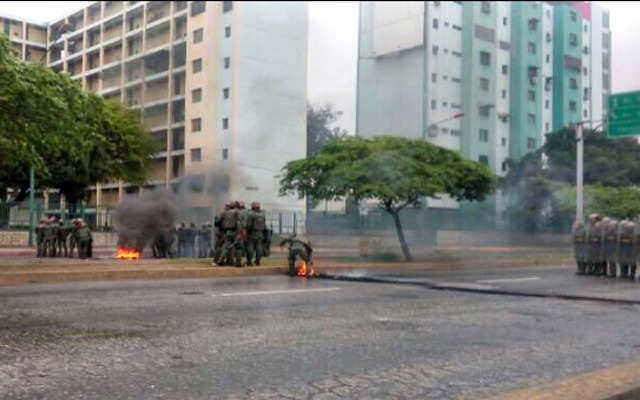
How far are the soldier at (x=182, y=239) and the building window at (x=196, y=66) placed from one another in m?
8.16

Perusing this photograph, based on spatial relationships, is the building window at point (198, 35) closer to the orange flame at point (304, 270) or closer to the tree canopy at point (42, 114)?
the tree canopy at point (42, 114)

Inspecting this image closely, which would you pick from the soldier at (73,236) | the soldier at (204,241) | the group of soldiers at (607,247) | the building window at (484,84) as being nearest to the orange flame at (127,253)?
the soldier at (73,236)

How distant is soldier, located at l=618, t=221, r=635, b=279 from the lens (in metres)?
17.2

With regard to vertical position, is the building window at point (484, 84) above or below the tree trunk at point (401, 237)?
above

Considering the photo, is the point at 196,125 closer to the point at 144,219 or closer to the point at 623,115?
the point at 144,219

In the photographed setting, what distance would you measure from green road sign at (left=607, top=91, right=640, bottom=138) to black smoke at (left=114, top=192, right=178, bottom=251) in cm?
1033

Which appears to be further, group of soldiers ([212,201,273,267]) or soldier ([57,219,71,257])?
soldier ([57,219,71,257])

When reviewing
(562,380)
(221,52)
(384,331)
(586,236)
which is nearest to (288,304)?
(384,331)

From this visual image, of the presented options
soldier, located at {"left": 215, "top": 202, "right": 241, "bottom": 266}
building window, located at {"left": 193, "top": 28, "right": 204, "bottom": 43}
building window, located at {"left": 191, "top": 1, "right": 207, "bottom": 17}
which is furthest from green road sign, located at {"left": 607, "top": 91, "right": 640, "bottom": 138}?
building window, located at {"left": 191, "top": 1, "right": 207, "bottom": 17}

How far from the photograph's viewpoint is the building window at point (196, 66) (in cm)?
848

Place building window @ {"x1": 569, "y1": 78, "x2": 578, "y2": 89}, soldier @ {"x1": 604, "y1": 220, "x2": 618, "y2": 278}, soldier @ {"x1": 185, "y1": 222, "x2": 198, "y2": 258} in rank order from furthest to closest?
soldier @ {"x1": 185, "y1": 222, "x2": 198, "y2": 258}
soldier @ {"x1": 604, "y1": 220, "x2": 618, "y2": 278}
building window @ {"x1": 569, "y1": 78, "x2": 578, "y2": 89}

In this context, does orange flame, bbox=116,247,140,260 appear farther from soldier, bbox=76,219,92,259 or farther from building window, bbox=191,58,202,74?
building window, bbox=191,58,202,74

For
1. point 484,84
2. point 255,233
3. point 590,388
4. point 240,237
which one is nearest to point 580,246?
point 484,84

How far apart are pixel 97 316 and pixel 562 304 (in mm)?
6964
